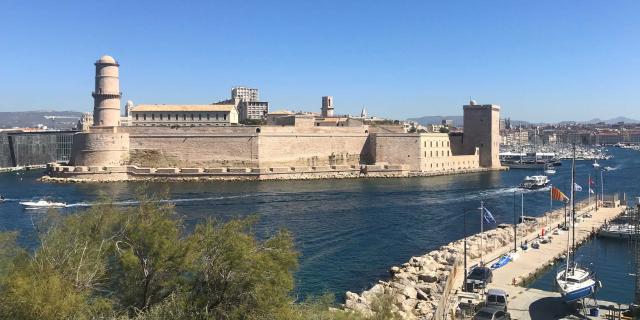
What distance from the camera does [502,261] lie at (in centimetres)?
1436

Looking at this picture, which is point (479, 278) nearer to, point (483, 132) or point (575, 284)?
point (575, 284)

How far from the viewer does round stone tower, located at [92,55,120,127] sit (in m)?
37.8

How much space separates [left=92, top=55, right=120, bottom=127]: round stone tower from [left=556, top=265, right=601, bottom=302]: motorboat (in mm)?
33092

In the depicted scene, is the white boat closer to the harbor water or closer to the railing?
the harbor water

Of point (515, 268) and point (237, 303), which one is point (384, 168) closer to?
point (515, 268)

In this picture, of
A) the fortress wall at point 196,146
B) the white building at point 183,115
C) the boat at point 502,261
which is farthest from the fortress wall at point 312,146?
the boat at point 502,261

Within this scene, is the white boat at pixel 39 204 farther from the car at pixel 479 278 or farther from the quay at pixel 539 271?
the car at pixel 479 278

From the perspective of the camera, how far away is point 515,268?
14.1 metres

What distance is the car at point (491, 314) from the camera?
31.6 ft

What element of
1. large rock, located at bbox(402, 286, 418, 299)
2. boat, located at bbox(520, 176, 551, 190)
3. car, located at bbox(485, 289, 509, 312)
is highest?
boat, located at bbox(520, 176, 551, 190)

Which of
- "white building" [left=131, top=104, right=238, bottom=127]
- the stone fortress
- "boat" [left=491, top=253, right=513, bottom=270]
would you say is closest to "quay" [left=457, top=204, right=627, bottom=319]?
"boat" [left=491, top=253, right=513, bottom=270]

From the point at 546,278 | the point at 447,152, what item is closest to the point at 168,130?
the point at 447,152

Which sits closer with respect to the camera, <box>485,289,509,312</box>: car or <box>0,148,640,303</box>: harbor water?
<box>485,289,509,312</box>: car

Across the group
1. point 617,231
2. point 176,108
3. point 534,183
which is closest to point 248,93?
point 176,108
